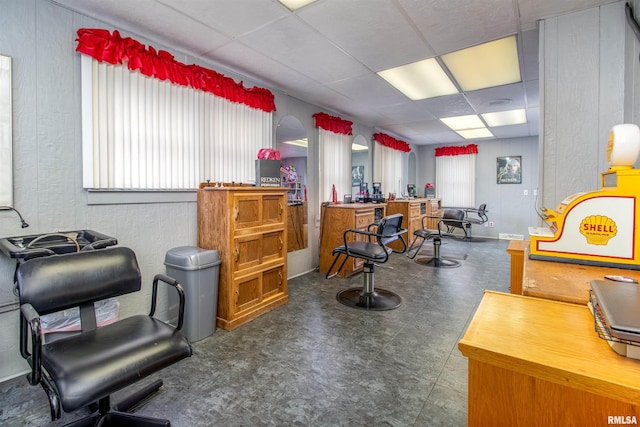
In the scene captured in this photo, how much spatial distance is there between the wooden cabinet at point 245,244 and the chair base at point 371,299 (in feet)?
2.33

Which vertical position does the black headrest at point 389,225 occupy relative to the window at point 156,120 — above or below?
below

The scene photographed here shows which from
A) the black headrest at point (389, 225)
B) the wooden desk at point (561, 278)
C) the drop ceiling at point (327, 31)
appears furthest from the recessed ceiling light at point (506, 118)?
the wooden desk at point (561, 278)

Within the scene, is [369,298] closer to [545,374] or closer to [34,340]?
[545,374]

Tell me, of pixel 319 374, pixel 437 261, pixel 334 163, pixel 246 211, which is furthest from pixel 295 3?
pixel 437 261

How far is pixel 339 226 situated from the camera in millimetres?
4250

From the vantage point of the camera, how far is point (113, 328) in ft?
4.95

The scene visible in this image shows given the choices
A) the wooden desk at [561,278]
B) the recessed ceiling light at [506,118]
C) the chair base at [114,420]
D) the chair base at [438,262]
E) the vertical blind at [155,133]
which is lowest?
the chair base at [114,420]

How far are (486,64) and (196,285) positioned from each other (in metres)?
3.64

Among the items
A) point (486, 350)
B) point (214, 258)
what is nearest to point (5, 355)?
point (214, 258)

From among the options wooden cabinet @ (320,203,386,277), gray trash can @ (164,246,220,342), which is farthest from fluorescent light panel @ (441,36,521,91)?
gray trash can @ (164,246,220,342)

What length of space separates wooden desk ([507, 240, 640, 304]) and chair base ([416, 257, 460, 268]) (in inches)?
131

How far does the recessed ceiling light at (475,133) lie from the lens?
20.8 ft

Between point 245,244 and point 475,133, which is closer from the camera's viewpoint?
point 245,244

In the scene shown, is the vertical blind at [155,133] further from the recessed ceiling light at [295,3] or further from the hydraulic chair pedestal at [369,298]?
the hydraulic chair pedestal at [369,298]
